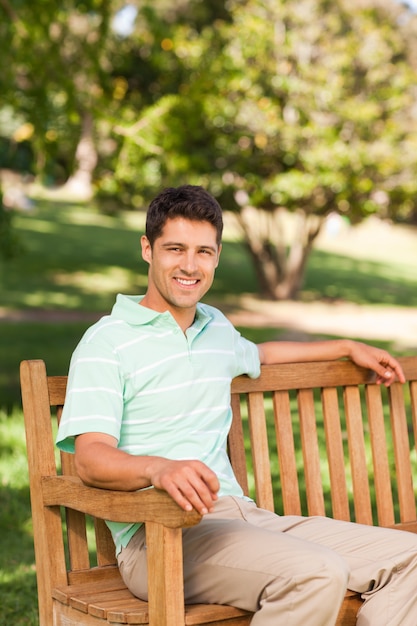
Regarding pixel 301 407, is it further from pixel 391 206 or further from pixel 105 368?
pixel 391 206

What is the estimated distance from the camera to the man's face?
328 cm

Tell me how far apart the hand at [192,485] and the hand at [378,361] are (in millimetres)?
1384

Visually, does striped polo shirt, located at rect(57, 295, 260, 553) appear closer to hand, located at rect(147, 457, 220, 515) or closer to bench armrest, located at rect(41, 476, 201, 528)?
bench armrest, located at rect(41, 476, 201, 528)

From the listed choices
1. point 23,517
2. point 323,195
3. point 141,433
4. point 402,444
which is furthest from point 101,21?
point 323,195

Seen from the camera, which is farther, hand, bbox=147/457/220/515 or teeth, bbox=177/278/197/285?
teeth, bbox=177/278/197/285

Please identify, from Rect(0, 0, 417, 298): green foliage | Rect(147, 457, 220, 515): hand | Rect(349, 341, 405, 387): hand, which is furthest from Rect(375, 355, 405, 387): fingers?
Rect(0, 0, 417, 298): green foliage

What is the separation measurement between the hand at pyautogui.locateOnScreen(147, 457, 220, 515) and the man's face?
2.68 ft

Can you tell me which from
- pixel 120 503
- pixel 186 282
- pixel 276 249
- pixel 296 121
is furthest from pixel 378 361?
pixel 276 249

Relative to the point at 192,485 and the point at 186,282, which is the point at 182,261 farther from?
the point at 192,485

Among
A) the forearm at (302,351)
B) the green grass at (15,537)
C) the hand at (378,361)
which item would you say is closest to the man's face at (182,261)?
the forearm at (302,351)

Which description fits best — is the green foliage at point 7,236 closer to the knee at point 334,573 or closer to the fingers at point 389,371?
the fingers at point 389,371

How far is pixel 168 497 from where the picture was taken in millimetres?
2664

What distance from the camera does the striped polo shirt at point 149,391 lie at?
3066 mm

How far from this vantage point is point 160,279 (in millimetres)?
3334
